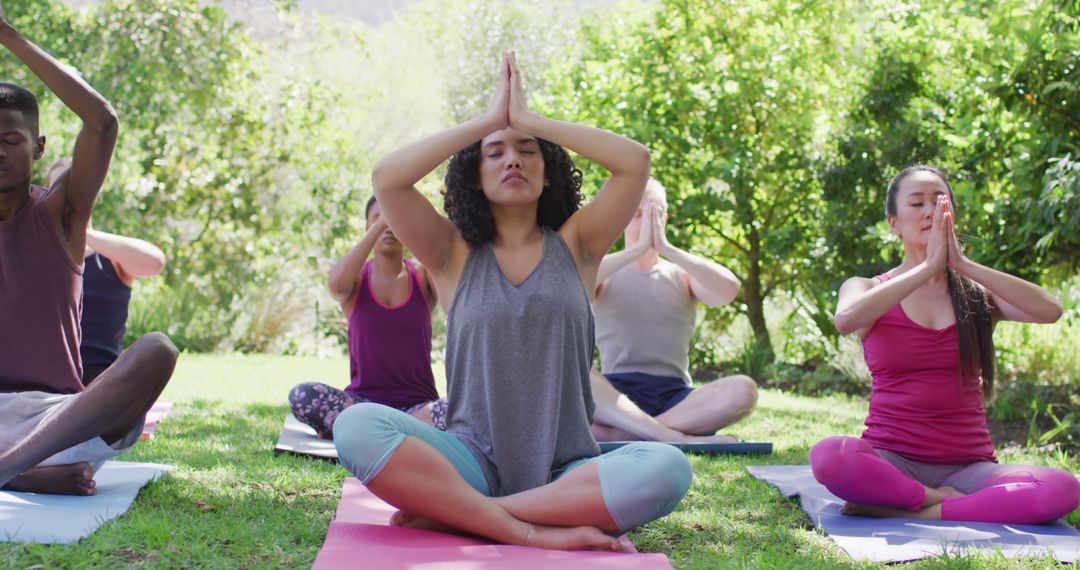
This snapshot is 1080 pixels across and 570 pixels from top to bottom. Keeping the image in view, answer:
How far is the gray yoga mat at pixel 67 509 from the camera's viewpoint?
300 cm

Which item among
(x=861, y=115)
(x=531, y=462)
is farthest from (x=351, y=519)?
(x=861, y=115)

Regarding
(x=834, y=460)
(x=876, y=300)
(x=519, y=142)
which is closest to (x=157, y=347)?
(x=519, y=142)

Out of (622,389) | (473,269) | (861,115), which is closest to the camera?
(473,269)

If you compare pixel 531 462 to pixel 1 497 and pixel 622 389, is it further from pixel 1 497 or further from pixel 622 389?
pixel 622 389

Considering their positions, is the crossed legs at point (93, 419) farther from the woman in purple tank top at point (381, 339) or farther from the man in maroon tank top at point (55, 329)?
the woman in purple tank top at point (381, 339)

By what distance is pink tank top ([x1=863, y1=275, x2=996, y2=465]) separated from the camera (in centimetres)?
376

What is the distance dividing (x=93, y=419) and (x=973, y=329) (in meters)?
2.98

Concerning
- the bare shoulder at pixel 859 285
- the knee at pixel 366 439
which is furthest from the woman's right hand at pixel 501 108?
the bare shoulder at pixel 859 285

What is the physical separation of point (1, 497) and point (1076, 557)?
10.7 feet

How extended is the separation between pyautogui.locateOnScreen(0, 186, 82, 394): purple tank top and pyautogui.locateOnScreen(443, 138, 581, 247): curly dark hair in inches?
51.0

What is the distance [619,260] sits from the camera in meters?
5.39

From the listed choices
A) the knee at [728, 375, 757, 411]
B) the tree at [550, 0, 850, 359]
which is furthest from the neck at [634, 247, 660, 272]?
the tree at [550, 0, 850, 359]

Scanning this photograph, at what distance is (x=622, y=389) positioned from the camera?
18.7 ft

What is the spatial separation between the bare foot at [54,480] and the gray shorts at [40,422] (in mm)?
45
